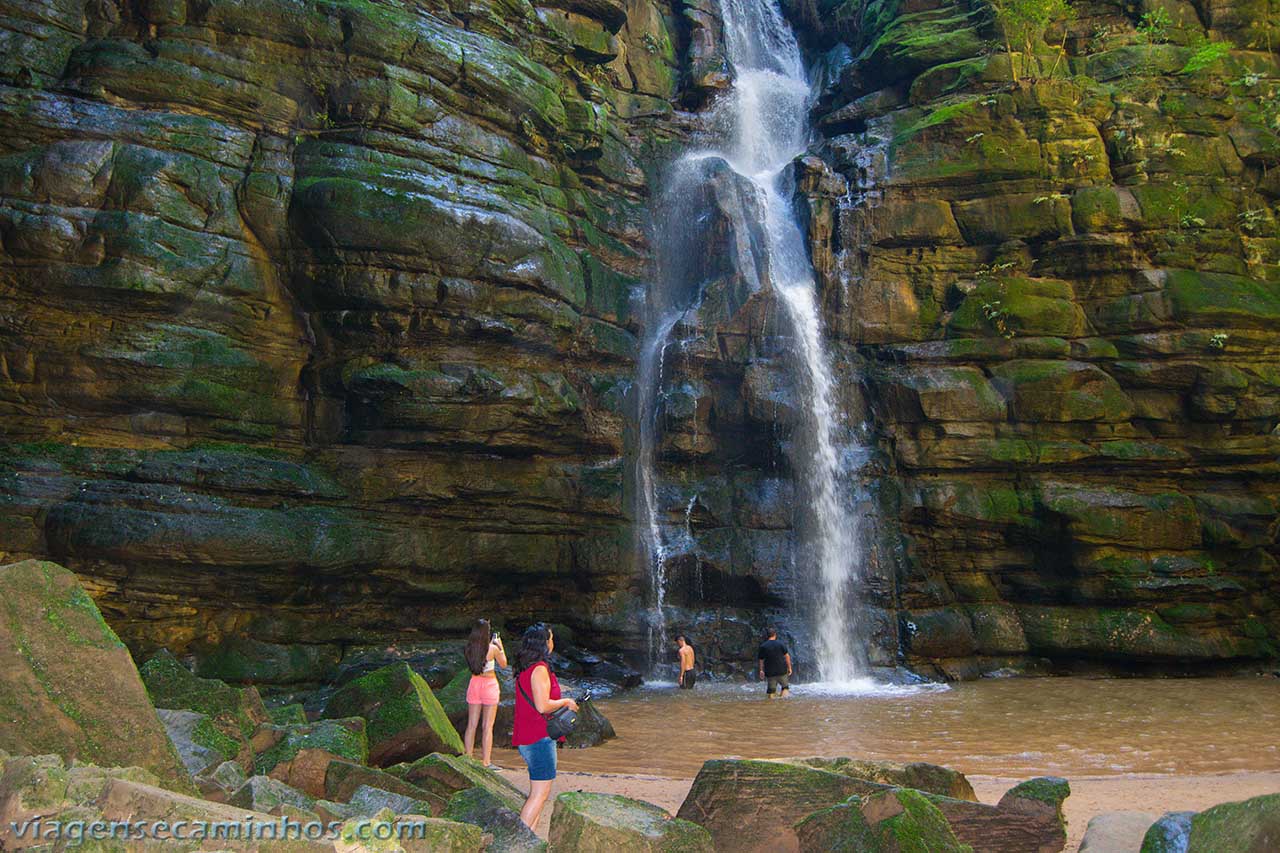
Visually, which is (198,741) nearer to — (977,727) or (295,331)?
(977,727)

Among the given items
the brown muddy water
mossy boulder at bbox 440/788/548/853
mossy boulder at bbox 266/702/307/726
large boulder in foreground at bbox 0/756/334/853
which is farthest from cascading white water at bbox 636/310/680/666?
large boulder in foreground at bbox 0/756/334/853

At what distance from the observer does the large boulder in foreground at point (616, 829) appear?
603 cm

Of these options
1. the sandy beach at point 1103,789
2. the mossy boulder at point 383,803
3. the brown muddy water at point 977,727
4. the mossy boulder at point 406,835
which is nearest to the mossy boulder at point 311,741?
the mossy boulder at point 383,803

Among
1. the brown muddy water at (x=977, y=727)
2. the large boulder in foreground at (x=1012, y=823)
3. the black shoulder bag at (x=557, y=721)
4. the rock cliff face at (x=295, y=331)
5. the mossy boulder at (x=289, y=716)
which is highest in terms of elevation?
the rock cliff face at (x=295, y=331)

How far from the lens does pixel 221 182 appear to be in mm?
18688

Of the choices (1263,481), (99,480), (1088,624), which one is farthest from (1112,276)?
(99,480)

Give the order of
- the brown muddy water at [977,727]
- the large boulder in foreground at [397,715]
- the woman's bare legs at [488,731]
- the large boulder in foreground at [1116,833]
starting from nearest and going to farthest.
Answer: the large boulder in foreground at [1116,833]
the large boulder in foreground at [397,715]
the woman's bare legs at [488,731]
the brown muddy water at [977,727]

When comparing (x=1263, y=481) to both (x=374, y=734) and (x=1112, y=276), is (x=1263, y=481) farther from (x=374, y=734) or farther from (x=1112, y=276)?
(x=374, y=734)

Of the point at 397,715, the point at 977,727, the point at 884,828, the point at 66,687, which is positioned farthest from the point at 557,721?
the point at 977,727

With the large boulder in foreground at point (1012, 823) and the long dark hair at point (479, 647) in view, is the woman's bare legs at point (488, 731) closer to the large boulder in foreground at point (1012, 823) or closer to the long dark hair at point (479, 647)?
the long dark hair at point (479, 647)

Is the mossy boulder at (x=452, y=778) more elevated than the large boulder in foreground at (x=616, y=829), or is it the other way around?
the large boulder in foreground at (x=616, y=829)

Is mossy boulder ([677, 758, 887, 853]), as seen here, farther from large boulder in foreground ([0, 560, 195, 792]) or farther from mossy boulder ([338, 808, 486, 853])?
large boulder in foreground ([0, 560, 195, 792])

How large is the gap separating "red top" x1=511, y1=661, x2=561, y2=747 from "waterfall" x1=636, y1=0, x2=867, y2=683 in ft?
46.3

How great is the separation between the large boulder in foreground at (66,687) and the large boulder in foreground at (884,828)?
4735 mm
